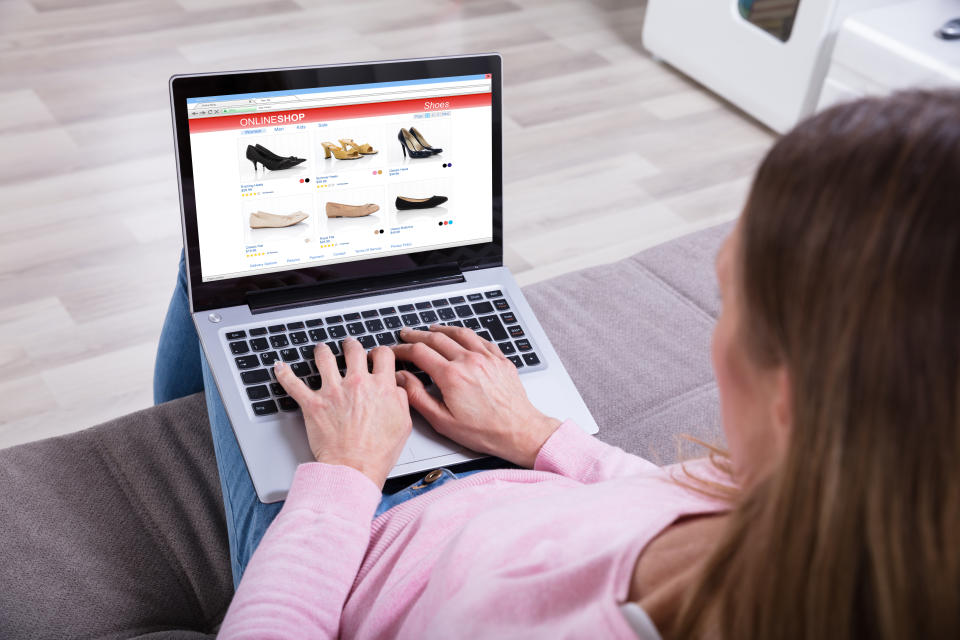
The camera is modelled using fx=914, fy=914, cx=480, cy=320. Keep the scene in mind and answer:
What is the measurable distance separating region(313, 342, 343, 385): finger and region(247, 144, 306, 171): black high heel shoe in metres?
0.20

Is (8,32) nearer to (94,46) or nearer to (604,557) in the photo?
(94,46)

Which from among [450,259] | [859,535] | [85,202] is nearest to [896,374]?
[859,535]

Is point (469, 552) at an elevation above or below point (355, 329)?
above

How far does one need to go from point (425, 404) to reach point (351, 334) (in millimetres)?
150

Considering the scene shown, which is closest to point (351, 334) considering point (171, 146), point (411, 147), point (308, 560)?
point (411, 147)

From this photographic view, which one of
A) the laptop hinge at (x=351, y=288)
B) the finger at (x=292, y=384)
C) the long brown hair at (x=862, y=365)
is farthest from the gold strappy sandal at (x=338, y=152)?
the long brown hair at (x=862, y=365)

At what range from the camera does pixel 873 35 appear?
2.27 metres

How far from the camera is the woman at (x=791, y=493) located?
40 cm

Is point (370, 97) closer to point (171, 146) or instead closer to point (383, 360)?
point (383, 360)

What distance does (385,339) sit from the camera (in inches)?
40.0

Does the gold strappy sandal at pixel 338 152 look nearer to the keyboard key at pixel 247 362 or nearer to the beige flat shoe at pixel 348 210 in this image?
the beige flat shoe at pixel 348 210

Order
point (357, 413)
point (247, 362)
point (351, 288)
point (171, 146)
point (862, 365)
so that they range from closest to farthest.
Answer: point (862, 365), point (357, 413), point (247, 362), point (351, 288), point (171, 146)

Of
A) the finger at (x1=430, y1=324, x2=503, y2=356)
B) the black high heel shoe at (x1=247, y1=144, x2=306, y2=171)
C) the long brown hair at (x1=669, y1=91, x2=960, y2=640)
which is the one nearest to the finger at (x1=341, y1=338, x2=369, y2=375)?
the finger at (x1=430, y1=324, x2=503, y2=356)

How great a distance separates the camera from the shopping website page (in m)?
0.97
